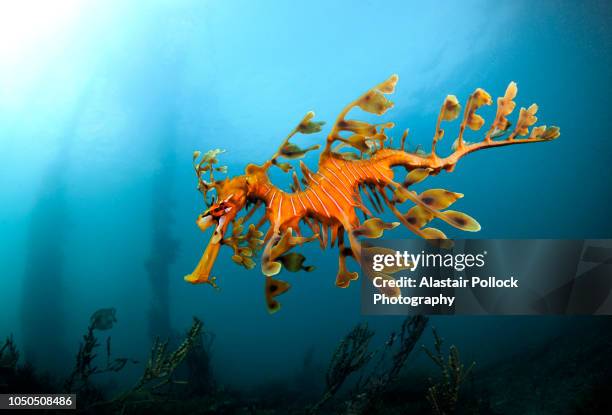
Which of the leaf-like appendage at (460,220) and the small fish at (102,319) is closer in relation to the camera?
the leaf-like appendage at (460,220)

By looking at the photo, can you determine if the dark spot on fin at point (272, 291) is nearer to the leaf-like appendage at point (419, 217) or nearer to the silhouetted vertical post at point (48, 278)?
the leaf-like appendage at point (419, 217)

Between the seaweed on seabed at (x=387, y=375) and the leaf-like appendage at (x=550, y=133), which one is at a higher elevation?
the leaf-like appendage at (x=550, y=133)

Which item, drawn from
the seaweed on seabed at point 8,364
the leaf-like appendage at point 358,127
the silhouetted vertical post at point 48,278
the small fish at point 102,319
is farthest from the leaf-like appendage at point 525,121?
the silhouetted vertical post at point 48,278

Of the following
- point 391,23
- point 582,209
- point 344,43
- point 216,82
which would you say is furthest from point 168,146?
point 582,209

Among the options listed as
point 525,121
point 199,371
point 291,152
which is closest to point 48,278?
point 199,371

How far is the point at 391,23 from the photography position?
19.8 metres

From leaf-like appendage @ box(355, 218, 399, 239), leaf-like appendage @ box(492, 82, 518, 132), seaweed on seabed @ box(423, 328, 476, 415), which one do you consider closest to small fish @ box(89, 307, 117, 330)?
seaweed on seabed @ box(423, 328, 476, 415)

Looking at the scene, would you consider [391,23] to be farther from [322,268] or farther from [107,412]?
[322,268]

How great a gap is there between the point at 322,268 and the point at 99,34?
33569mm

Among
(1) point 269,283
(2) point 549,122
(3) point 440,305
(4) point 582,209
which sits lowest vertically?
(3) point 440,305

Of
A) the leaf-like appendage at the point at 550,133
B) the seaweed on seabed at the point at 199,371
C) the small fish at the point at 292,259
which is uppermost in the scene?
the leaf-like appendage at the point at 550,133

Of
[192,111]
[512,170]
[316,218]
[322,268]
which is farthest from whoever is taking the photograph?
[322,268]

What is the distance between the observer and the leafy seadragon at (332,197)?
165cm

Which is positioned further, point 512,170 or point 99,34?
point 512,170
